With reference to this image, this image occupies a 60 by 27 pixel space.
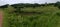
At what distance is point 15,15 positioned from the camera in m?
1.51

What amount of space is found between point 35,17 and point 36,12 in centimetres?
13

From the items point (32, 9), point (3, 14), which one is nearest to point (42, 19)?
point (32, 9)

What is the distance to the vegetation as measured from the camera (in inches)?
55.6

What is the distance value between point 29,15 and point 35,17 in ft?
0.35

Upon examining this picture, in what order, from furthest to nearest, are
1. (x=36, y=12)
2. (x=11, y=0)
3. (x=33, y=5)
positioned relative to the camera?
(x=11, y=0)
(x=33, y=5)
(x=36, y=12)

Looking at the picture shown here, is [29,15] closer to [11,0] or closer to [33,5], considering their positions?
[33,5]

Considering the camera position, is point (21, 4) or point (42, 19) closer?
point (42, 19)

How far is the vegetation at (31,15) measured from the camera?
4.63 feet

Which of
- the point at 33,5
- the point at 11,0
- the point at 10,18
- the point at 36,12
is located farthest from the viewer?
the point at 11,0

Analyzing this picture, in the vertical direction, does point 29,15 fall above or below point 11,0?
below

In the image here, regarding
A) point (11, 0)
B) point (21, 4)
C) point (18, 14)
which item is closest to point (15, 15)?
point (18, 14)

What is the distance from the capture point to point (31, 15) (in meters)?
1.53

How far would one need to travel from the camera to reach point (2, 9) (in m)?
1.65

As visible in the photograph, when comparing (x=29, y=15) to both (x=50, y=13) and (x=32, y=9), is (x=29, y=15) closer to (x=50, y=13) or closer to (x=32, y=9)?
(x=32, y=9)
